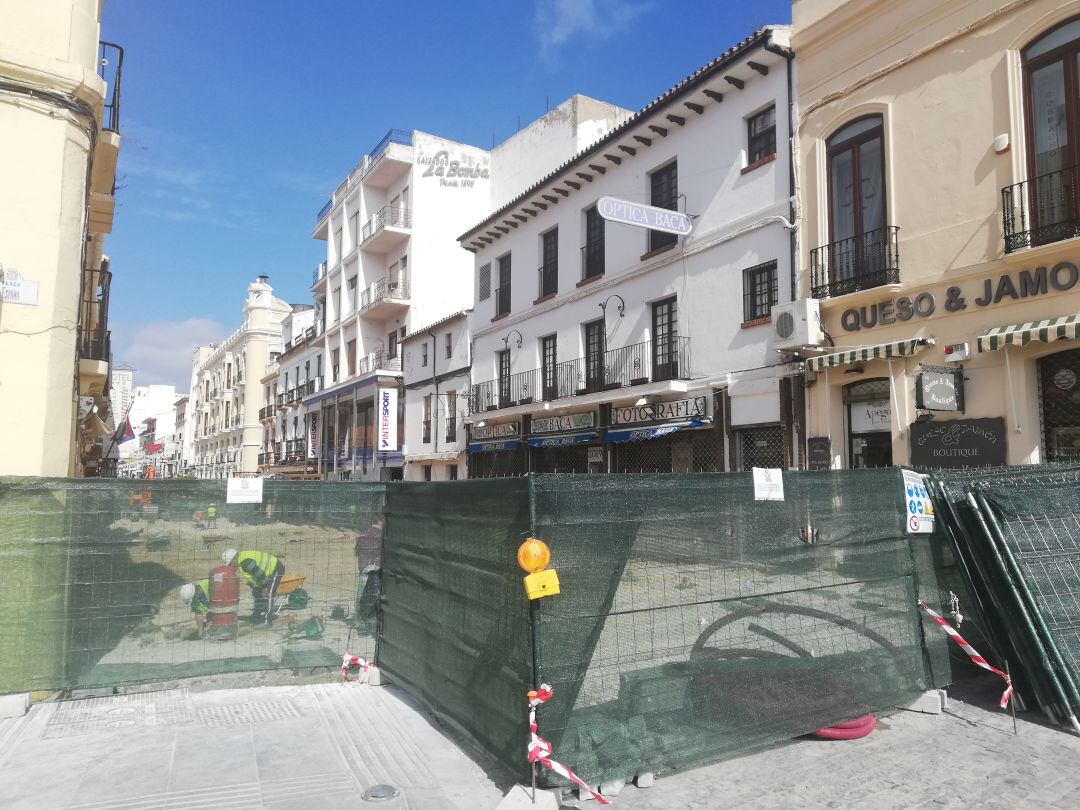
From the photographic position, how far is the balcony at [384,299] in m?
34.2

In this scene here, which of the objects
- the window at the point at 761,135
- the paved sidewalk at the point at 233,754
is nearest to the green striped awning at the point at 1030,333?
the window at the point at 761,135

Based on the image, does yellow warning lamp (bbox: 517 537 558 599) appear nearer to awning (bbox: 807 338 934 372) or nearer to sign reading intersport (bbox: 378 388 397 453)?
awning (bbox: 807 338 934 372)

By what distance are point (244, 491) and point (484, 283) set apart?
853 inches

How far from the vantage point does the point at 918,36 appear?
42.1 feet

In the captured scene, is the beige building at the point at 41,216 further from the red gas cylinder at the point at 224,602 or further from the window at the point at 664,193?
the window at the point at 664,193

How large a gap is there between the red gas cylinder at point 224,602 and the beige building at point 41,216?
253 cm

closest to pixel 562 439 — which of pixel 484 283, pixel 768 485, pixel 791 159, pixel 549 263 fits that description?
pixel 549 263

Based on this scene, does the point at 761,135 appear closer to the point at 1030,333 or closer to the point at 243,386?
the point at 1030,333

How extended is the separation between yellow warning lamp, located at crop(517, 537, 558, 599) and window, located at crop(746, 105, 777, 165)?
1353cm

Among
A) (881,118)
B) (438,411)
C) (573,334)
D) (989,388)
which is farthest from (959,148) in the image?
(438,411)

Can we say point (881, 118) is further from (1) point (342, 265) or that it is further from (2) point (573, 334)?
(1) point (342, 265)

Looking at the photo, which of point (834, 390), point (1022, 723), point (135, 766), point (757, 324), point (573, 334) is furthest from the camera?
point (573, 334)

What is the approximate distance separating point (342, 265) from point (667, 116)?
2581cm

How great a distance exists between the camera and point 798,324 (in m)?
14.0
